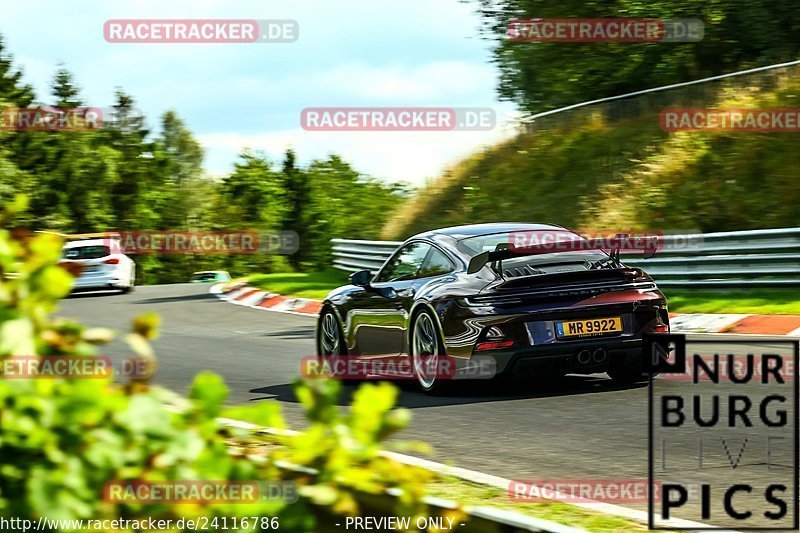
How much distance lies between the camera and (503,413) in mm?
8305

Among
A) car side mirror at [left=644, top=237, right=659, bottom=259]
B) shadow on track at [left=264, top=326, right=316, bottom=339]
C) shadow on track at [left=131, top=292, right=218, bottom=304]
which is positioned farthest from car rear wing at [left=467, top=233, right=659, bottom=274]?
shadow on track at [left=131, top=292, right=218, bottom=304]

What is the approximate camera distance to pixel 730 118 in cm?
2297

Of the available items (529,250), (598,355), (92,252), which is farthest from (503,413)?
(92,252)

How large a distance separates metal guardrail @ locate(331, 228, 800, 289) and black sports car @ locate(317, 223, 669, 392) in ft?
21.3

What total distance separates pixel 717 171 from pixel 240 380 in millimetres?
13470

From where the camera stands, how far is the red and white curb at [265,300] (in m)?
20.5

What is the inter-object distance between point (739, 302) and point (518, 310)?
23.5 ft

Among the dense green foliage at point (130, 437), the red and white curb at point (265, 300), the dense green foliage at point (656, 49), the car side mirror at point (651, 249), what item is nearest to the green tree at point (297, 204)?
the dense green foliage at point (656, 49)

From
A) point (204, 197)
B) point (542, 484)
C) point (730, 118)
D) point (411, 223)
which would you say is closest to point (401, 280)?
point (542, 484)

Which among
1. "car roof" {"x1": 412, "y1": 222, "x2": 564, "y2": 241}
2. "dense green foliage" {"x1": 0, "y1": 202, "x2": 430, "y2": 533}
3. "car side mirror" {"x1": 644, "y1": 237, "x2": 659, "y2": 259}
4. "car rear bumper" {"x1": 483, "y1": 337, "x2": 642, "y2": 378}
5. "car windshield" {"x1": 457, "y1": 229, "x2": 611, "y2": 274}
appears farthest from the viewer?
"car side mirror" {"x1": 644, "y1": 237, "x2": 659, "y2": 259}

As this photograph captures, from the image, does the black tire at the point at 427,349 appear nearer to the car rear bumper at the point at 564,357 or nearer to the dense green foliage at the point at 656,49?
the car rear bumper at the point at 564,357

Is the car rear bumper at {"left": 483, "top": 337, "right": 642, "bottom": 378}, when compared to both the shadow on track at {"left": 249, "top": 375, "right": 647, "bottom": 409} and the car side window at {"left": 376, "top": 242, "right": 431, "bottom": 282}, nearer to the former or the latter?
the shadow on track at {"left": 249, "top": 375, "right": 647, "bottom": 409}

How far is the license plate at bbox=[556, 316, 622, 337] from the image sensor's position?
8.61 meters

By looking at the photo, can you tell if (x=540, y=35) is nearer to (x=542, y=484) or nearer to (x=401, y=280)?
(x=401, y=280)
